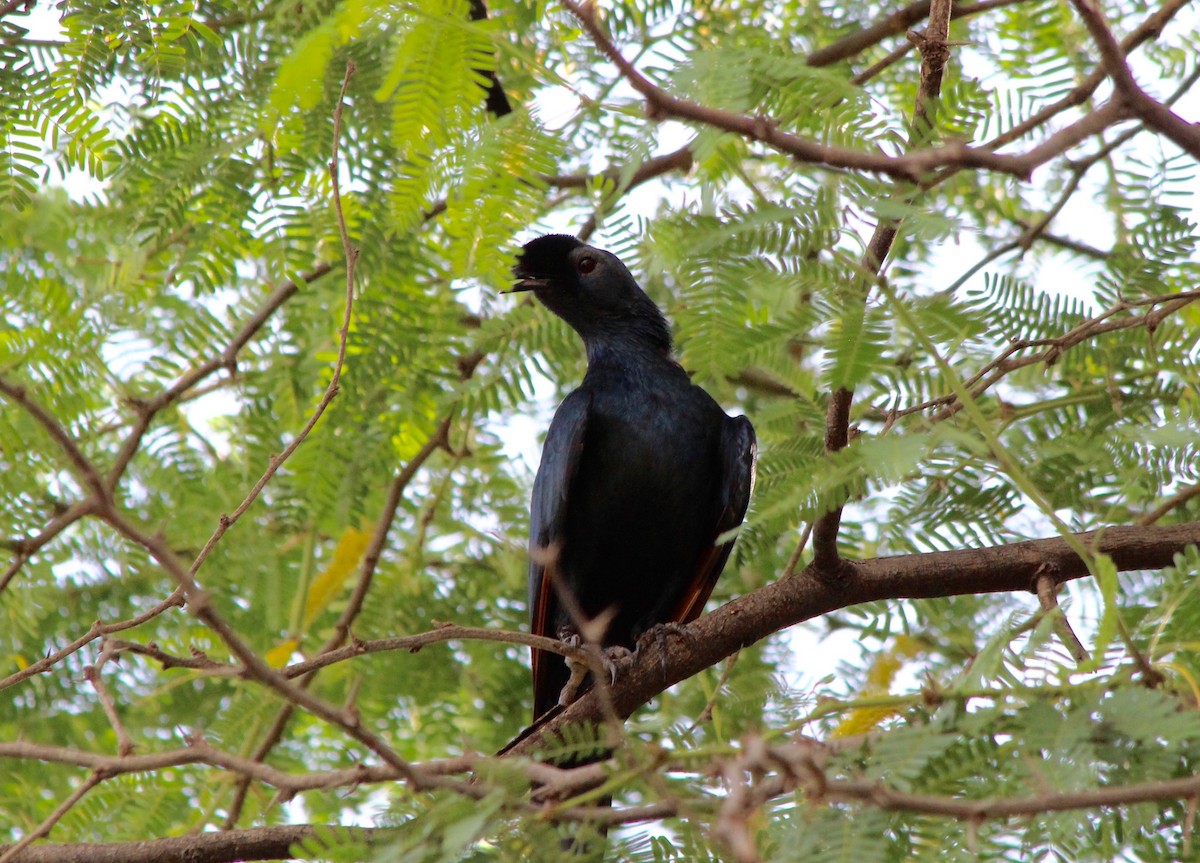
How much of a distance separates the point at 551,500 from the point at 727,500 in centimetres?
68

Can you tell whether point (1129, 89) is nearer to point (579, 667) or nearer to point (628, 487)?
point (579, 667)

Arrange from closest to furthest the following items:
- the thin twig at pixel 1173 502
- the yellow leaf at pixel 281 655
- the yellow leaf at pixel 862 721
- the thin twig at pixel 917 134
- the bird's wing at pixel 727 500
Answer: the thin twig at pixel 917 134 → the yellow leaf at pixel 862 721 → the thin twig at pixel 1173 502 → the bird's wing at pixel 727 500 → the yellow leaf at pixel 281 655

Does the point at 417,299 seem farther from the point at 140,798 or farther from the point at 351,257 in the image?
the point at 140,798

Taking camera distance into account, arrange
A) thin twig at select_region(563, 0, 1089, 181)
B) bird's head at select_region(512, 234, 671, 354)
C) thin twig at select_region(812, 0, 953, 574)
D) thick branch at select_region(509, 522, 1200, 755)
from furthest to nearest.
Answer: bird's head at select_region(512, 234, 671, 354) → thick branch at select_region(509, 522, 1200, 755) → thin twig at select_region(812, 0, 953, 574) → thin twig at select_region(563, 0, 1089, 181)

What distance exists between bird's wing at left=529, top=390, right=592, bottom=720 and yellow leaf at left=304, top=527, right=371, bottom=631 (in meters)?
0.79

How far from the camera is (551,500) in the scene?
470 cm

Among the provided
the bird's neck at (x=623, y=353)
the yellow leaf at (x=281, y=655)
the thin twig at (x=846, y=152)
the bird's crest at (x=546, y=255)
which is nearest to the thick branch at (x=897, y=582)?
the thin twig at (x=846, y=152)

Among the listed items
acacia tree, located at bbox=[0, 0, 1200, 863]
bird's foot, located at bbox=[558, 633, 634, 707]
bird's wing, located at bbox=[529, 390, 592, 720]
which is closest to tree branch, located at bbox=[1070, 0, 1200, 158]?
acacia tree, located at bbox=[0, 0, 1200, 863]

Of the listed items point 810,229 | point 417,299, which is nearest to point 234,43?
point 417,299

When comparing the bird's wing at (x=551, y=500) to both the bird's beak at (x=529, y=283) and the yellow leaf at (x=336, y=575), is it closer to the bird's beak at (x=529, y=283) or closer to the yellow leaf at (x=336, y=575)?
the bird's beak at (x=529, y=283)

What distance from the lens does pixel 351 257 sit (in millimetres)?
3281

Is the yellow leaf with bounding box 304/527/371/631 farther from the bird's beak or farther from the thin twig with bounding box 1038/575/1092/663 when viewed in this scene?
the thin twig with bounding box 1038/575/1092/663

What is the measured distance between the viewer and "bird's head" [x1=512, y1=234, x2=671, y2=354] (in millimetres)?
5090

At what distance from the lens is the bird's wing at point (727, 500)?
4.66 metres
